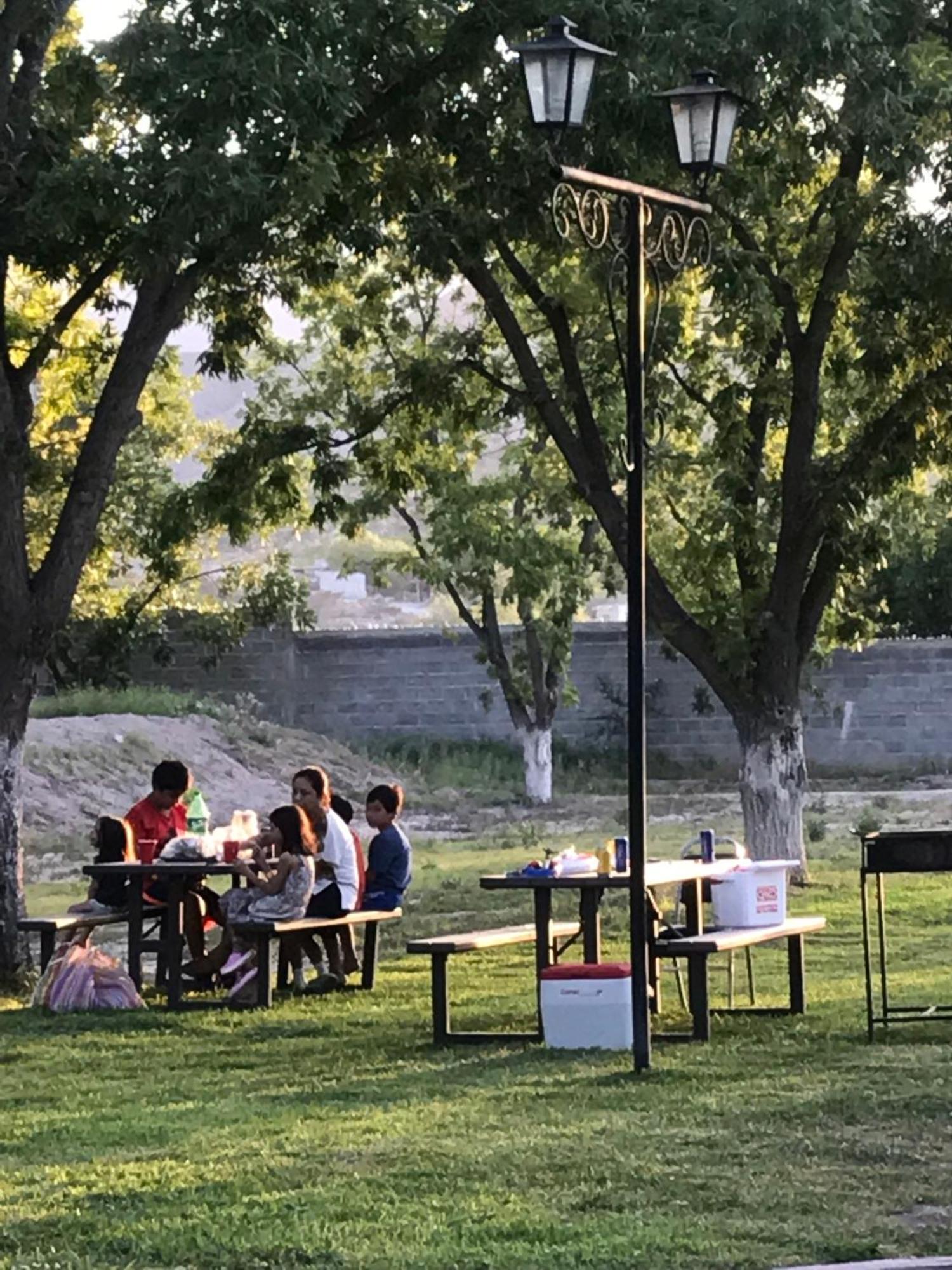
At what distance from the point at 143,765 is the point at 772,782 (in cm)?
1431

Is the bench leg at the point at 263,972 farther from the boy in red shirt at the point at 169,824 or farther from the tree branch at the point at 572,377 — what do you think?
the tree branch at the point at 572,377

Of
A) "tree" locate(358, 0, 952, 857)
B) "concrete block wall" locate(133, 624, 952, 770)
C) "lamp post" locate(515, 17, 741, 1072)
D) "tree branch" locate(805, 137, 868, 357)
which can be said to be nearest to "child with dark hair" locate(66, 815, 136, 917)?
"lamp post" locate(515, 17, 741, 1072)

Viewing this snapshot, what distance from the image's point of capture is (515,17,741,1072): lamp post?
428 inches

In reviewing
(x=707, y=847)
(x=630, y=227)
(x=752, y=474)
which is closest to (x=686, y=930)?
(x=707, y=847)

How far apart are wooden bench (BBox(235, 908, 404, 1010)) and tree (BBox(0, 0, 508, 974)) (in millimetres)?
1994

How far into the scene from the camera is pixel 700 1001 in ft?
38.9

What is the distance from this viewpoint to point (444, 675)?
126ft

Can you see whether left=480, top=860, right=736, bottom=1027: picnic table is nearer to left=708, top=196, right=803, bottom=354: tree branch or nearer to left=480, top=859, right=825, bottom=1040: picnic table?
left=480, top=859, right=825, bottom=1040: picnic table

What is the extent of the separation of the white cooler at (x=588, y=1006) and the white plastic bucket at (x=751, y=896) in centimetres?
153

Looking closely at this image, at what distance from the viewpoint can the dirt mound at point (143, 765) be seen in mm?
30750

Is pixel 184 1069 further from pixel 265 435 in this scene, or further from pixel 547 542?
pixel 547 542

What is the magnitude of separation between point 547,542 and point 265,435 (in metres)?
10.9

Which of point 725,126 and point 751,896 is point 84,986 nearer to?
point 751,896

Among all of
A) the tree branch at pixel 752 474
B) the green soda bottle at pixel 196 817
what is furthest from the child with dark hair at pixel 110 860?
the tree branch at pixel 752 474
